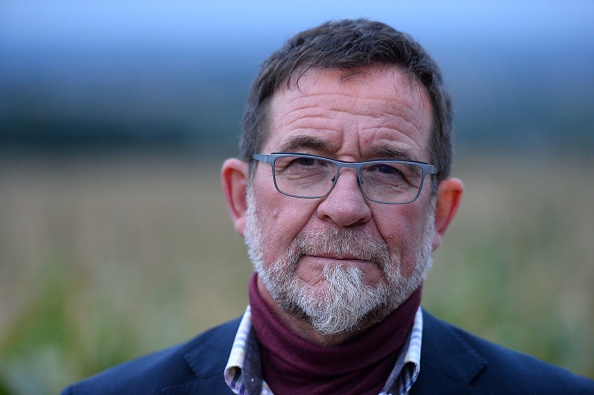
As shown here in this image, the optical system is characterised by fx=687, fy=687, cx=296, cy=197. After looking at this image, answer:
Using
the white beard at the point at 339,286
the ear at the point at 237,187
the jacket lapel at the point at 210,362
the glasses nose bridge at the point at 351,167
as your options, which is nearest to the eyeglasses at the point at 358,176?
the glasses nose bridge at the point at 351,167

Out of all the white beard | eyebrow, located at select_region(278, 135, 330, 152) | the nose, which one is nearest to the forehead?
eyebrow, located at select_region(278, 135, 330, 152)

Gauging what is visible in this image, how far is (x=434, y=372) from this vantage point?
266cm

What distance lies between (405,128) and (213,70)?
11.8 metres

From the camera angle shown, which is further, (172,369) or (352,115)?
(172,369)

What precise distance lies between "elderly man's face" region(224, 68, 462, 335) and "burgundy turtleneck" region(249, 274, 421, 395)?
70 millimetres

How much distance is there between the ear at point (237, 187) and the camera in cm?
300

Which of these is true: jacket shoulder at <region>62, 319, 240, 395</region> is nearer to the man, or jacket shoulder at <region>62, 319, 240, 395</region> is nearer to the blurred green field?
the man

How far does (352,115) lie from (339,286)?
0.65 m

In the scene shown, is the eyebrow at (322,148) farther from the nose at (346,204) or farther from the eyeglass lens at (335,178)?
the nose at (346,204)

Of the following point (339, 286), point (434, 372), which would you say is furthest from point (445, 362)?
point (339, 286)

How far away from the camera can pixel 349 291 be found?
2.51m

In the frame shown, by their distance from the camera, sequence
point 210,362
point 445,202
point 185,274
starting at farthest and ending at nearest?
point 185,274 < point 445,202 < point 210,362

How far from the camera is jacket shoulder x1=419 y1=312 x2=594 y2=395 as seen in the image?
268cm

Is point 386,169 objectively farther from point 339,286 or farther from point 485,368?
point 485,368
